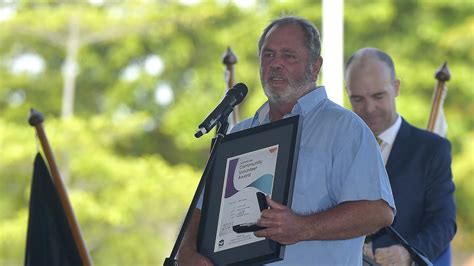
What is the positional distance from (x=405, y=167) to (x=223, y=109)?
1.36 meters

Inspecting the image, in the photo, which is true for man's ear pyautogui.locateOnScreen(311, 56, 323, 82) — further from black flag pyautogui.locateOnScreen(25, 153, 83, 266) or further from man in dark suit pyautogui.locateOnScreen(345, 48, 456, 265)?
black flag pyautogui.locateOnScreen(25, 153, 83, 266)

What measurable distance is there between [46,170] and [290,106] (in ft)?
7.24

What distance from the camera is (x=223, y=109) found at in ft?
9.97

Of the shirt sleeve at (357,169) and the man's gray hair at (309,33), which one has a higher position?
the man's gray hair at (309,33)

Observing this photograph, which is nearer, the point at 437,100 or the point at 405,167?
the point at 405,167

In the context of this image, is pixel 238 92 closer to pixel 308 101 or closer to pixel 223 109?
pixel 223 109

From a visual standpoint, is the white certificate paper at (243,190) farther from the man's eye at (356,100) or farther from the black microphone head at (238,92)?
the man's eye at (356,100)

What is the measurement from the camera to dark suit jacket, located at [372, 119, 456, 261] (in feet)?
13.3

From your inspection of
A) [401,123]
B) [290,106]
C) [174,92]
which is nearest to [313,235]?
[290,106]

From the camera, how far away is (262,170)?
10.0ft

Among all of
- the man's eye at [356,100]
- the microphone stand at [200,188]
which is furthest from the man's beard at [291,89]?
the man's eye at [356,100]

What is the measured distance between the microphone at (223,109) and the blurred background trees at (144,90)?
1100 centimetres

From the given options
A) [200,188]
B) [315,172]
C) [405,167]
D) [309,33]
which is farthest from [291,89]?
[405,167]

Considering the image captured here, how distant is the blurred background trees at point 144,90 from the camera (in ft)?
50.7
